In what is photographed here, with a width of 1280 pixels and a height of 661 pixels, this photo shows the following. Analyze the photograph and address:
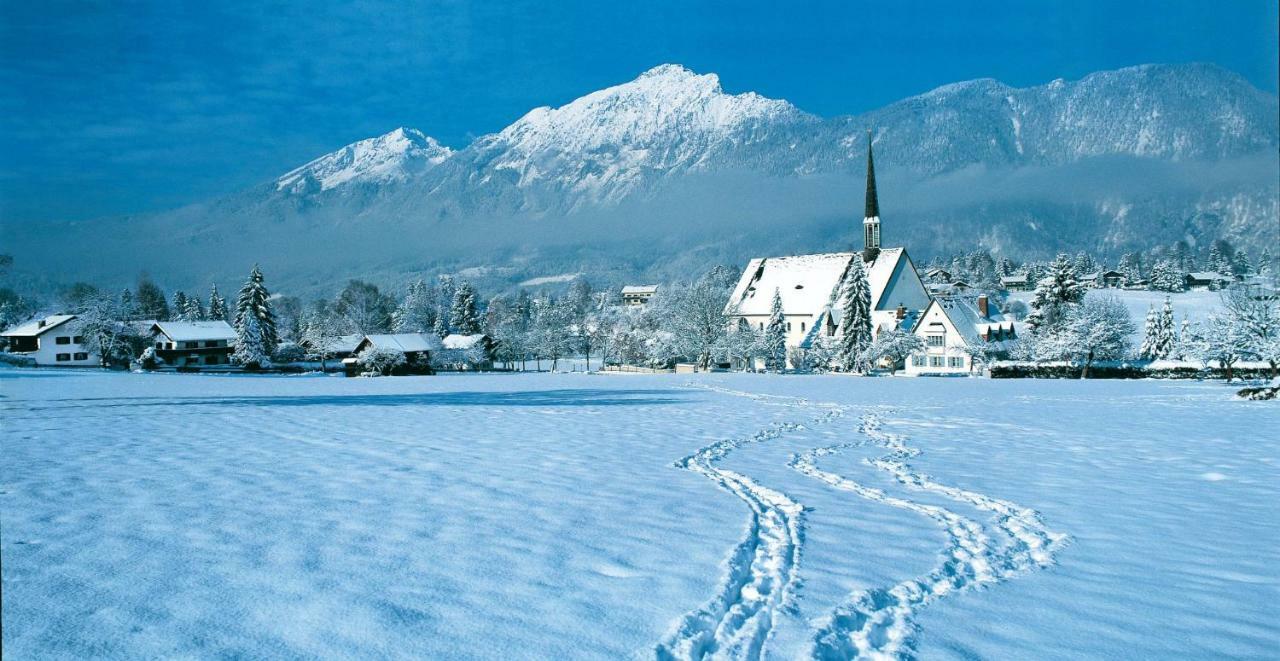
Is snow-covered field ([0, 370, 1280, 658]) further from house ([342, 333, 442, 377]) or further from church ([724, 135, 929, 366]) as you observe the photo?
church ([724, 135, 929, 366])

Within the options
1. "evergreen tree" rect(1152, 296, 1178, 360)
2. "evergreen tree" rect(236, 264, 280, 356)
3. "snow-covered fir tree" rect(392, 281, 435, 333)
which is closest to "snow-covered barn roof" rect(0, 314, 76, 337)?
"evergreen tree" rect(236, 264, 280, 356)

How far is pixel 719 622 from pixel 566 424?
45.6 feet

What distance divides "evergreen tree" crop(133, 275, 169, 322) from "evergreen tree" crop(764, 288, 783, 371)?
316ft

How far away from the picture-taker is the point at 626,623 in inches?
197

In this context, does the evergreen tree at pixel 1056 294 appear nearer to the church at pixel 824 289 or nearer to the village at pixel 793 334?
the village at pixel 793 334

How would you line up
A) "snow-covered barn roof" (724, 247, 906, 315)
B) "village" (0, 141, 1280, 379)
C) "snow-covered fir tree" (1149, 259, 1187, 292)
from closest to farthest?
"village" (0, 141, 1280, 379), "snow-covered barn roof" (724, 247, 906, 315), "snow-covered fir tree" (1149, 259, 1187, 292)

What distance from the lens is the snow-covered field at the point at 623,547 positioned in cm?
481

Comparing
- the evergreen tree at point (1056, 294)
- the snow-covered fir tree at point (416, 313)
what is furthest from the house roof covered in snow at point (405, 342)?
the evergreen tree at point (1056, 294)

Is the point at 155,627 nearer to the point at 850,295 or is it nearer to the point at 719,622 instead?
the point at 719,622

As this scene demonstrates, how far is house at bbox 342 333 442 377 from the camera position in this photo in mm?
64562

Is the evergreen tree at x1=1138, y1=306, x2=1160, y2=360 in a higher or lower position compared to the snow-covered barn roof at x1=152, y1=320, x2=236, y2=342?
lower

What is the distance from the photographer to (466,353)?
77.2 m

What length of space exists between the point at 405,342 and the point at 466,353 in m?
7.09

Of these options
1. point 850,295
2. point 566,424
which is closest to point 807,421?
point 566,424
